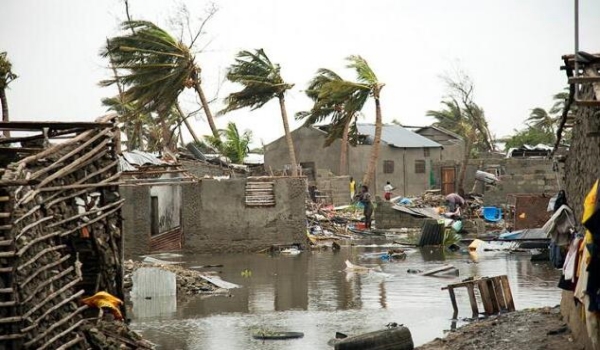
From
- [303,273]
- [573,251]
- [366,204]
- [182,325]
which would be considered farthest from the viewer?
[366,204]

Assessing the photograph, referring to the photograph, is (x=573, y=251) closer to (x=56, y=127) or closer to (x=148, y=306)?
(x=56, y=127)

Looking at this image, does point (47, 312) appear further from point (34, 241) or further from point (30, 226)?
point (30, 226)

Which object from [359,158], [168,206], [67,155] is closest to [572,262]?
[67,155]

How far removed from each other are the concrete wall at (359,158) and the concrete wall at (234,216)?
22809 mm

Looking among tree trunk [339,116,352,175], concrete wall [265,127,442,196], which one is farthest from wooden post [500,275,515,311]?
concrete wall [265,127,442,196]

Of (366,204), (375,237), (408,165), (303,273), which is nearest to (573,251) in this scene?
(303,273)

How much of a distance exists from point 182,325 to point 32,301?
4956 millimetres

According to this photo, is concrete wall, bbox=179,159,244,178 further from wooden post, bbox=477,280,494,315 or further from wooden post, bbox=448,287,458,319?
wooden post, bbox=477,280,494,315

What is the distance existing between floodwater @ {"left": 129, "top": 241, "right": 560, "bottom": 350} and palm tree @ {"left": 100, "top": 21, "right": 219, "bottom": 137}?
54.1 ft

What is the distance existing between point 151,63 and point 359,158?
45.5ft

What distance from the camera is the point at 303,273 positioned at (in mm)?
21141

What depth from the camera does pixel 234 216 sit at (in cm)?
2566

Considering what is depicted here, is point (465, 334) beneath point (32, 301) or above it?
beneath

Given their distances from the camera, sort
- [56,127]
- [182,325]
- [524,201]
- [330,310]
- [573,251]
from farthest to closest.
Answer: [524,201], [330,310], [182,325], [56,127], [573,251]
